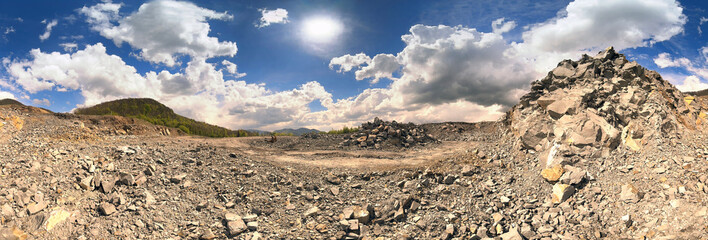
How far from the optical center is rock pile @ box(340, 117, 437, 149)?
26.5 meters

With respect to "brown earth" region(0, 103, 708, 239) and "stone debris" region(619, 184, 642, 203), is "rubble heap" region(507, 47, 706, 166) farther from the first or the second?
"stone debris" region(619, 184, 642, 203)

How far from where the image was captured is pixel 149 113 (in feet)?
148

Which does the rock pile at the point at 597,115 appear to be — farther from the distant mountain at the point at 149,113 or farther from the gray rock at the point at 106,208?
the distant mountain at the point at 149,113

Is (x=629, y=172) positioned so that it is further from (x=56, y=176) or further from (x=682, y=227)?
(x=56, y=176)

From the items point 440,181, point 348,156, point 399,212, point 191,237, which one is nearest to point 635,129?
point 440,181

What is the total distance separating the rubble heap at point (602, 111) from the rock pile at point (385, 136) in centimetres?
1371

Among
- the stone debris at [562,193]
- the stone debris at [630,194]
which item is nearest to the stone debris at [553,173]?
the stone debris at [562,193]

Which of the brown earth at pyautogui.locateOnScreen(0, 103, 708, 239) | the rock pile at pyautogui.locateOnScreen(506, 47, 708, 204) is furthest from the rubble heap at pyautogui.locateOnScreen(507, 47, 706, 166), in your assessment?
the brown earth at pyautogui.locateOnScreen(0, 103, 708, 239)

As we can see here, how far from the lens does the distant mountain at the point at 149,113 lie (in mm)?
34844

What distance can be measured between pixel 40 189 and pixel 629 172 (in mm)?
20289

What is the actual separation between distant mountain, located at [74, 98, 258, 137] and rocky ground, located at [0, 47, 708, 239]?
2122 cm

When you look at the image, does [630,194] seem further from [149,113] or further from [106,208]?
[149,113]

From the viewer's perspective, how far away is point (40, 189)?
Answer: 31.1ft

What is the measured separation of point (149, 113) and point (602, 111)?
55880 mm
